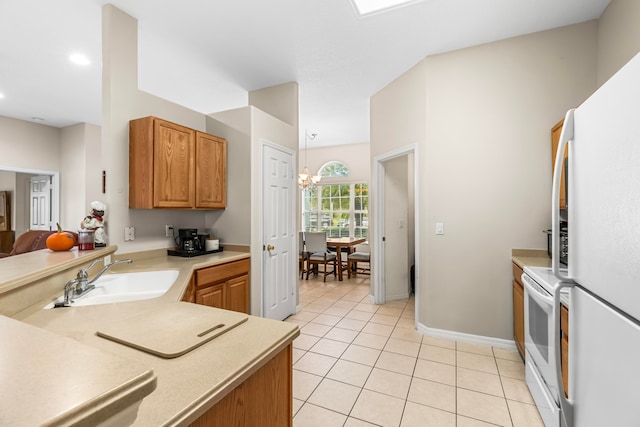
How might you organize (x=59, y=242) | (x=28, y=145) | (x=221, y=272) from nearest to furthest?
(x=59, y=242)
(x=221, y=272)
(x=28, y=145)

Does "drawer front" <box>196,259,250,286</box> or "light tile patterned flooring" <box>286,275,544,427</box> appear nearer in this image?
"light tile patterned flooring" <box>286,275,544,427</box>

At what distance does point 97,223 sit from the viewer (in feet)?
7.25

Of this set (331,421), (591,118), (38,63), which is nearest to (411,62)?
(591,118)

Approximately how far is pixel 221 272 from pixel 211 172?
3.42ft

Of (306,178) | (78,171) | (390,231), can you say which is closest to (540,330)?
(390,231)

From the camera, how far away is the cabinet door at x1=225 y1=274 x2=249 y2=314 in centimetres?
270

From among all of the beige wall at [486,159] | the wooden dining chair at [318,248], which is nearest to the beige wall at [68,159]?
the wooden dining chair at [318,248]

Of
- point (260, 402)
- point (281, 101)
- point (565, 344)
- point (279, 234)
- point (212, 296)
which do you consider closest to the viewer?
point (260, 402)

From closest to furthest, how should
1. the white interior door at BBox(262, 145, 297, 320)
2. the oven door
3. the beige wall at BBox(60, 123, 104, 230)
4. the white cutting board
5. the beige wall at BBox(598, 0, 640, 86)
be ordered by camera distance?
the white cutting board
the oven door
the beige wall at BBox(598, 0, 640, 86)
the white interior door at BBox(262, 145, 297, 320)
the beige wall at BBox(60, 123, 104, 230)

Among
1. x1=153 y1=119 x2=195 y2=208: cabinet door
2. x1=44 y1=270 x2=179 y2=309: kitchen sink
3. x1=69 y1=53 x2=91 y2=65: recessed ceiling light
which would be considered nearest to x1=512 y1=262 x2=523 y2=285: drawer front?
x1=44 y1=270 x2=179 y2=309: kitchen sink

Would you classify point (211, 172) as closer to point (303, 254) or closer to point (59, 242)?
A: point (59, 242)

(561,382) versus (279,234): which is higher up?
(279,234)

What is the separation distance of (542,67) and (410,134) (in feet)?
4.16

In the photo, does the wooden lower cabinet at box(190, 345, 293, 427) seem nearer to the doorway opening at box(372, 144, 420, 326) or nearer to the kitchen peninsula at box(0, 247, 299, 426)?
the kitchen peninsula at box(0, 247, 299, 426)
